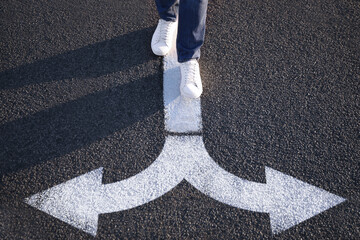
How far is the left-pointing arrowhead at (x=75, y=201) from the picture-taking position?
1.90 metres

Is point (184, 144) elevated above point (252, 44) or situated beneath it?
situated beneath

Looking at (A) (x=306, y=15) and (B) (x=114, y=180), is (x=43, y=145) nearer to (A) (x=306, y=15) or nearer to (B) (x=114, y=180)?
(B) (x=114, y=180)

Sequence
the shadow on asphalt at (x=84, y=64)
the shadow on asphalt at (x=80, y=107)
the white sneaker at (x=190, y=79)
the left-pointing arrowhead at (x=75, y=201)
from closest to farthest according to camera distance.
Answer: the left-pointing arrowhead at (x=75, y=201), the shadow on asphalt at (x=80, y=107), the white sneaker at (x=190, y=79), the shadow on asphalt at (x=84, y=64)

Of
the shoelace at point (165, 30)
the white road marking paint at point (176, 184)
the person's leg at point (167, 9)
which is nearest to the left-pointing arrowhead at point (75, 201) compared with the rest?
the white road marking paint at point (176, 184)

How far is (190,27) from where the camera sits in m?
2.03

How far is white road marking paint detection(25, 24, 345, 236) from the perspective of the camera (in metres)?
1.92

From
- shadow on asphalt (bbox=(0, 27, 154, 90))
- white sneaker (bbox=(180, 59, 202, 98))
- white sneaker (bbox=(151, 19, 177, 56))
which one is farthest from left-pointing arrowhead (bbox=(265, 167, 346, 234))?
shadow on asphalt (bbox=(0, 27, 154, 90))

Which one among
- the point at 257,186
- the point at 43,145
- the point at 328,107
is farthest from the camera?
the point at 328,107

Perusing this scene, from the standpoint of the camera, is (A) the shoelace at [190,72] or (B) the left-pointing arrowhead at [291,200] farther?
(A) the shoelace at [190,72]

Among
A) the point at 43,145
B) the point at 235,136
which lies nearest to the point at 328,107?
the point at 235,136

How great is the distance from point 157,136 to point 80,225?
0.83 m

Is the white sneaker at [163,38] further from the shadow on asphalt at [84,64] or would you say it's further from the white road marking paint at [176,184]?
the white road marking paint at [176,184]

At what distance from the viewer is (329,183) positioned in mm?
2033

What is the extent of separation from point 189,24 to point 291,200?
1.45 metres
